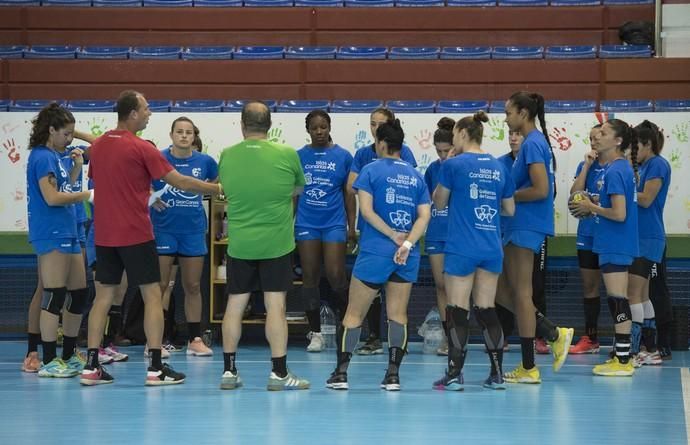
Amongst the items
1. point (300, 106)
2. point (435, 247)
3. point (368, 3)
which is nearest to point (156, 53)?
point (300, 106)

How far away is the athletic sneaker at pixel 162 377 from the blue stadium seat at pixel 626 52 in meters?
8.73

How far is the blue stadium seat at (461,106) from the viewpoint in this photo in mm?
12609

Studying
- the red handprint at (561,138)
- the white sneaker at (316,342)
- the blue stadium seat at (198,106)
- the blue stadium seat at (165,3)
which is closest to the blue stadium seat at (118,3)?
the blue stadium seat at (165,3)

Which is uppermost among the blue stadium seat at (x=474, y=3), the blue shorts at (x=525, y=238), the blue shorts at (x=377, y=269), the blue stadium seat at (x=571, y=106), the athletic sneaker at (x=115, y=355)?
the blue stadium seat at (x=474, y=3)

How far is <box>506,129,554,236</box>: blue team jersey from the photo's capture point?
761 cm

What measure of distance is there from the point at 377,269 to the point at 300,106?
6.06 metres

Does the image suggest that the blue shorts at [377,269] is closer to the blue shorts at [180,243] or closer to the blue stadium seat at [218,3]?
the blue shorts at [180,243]

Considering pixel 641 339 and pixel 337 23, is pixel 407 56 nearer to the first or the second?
pixel 337 23

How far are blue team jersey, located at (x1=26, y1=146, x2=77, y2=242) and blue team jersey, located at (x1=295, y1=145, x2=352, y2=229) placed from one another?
2277 millimetres

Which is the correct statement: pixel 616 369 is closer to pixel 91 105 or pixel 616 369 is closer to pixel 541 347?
pixel 541 347

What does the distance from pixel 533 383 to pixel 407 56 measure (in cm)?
770

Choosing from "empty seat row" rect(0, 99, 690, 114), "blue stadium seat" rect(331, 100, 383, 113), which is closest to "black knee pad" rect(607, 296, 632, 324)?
"empty seat row" rect(0, 99, 690, 114)

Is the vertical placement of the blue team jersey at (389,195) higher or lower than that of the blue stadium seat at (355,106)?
lower

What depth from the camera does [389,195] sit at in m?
7.22
